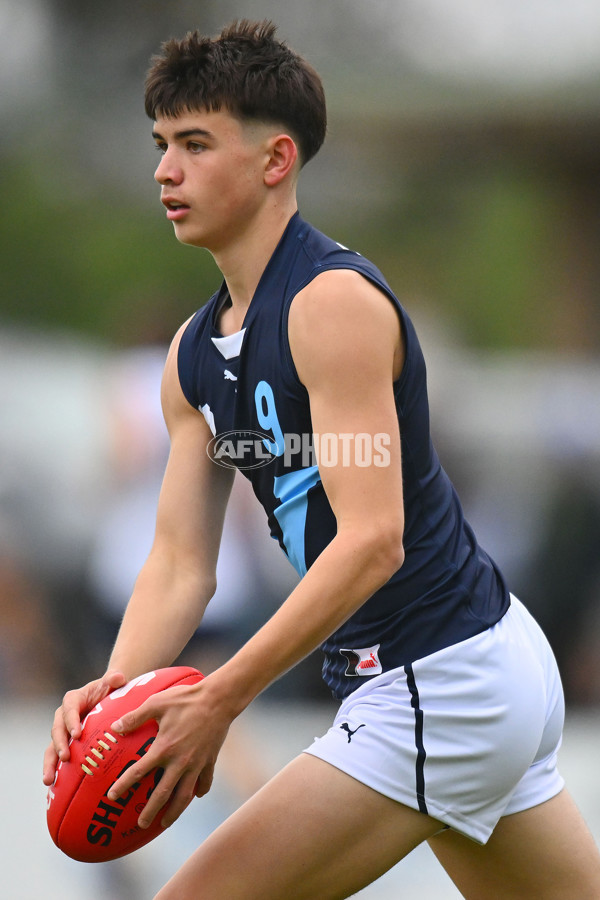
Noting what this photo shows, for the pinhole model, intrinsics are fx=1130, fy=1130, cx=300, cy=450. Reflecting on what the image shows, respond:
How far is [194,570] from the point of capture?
2.88 metres

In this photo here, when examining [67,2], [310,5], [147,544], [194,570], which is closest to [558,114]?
[310,5]

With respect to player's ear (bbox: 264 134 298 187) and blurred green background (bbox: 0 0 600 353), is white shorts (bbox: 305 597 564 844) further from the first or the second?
blurred green background (bbox: 0 0 600 353)

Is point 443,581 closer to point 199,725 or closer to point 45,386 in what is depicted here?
point 199,725

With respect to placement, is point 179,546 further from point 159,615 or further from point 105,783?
point 105,783

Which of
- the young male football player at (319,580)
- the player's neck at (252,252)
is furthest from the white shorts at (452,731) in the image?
the player's neck at (252,252)

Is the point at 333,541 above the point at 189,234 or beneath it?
beneath

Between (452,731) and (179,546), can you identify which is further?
(179,546)

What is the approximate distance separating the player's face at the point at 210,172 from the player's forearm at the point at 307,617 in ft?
2.78

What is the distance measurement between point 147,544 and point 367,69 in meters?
7.50

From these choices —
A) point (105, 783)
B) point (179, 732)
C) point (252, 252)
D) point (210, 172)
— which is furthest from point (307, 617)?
point (210, 172)

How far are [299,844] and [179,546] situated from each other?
2.84 ft

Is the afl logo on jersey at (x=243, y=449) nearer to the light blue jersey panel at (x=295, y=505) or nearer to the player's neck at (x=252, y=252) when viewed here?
the light blue jersey panel at (x=295, y=505)

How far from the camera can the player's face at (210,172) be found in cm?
258

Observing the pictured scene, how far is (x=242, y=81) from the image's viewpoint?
2592 mm
